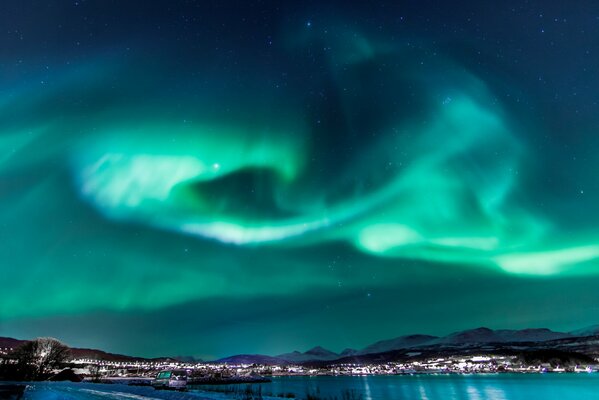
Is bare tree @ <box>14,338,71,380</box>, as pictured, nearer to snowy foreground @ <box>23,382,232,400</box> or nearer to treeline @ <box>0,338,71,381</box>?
treeline @ <box>0,338,71,381</box>

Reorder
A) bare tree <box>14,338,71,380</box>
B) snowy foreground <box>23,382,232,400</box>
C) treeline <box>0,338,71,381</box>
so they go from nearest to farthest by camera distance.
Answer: snowy foreground <box>23,382,232,400</box>, treeline <box>0,338,71,381</box>, bare tree <box>14,338,71,380</box>

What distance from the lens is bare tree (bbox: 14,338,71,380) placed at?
97688 mm

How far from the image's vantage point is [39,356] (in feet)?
347

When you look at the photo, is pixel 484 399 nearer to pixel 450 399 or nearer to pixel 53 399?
pixel 450 399

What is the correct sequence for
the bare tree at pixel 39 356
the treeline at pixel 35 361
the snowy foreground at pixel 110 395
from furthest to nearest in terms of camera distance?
the bare tree at pixel 39 356 < the treeline at pixel 35 361 < the snowy foreground at pixel 110 395

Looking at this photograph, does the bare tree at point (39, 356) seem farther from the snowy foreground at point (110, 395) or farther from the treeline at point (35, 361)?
the snowy foreground at point (110, 395)

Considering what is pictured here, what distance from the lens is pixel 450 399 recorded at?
110 m

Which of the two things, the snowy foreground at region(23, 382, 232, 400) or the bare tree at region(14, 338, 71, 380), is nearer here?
the snowy foreground at region(23, 382, 232, 400)

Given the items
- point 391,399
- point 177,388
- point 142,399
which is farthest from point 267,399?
point 391,399

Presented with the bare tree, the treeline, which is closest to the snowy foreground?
the treeline

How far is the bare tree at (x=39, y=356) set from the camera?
97.7 metres

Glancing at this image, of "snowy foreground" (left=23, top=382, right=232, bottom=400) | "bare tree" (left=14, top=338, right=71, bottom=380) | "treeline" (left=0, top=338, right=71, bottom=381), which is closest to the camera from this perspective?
"snowy foreground" (left=23, top=382, right=232, bottom=400)

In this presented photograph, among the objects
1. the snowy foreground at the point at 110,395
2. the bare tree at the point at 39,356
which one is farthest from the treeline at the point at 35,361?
the snowy foreground at the point at 110,395

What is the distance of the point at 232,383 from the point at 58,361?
77802 mm
